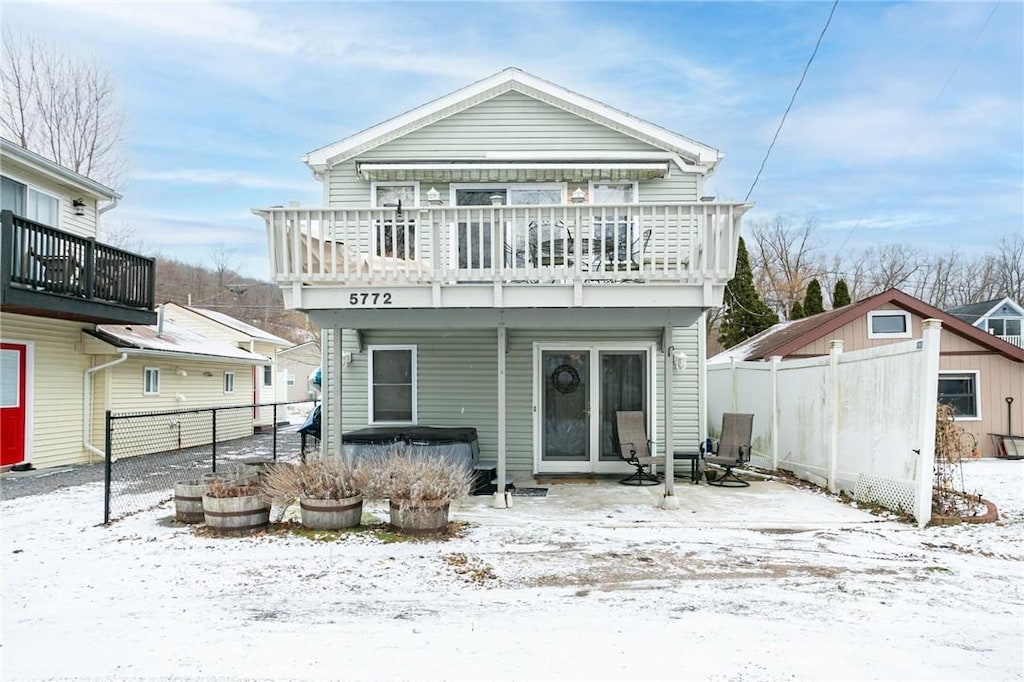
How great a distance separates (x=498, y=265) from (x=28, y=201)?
9406 millimetres

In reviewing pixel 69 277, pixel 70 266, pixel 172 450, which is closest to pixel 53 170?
pixel 70 266

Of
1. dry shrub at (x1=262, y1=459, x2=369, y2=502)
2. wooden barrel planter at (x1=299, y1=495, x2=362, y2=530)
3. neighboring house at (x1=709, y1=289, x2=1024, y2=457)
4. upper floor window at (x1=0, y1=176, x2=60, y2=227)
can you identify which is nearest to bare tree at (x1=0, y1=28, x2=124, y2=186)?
upper floor window at (x1=0, y1=176, x2=60, y2=227)

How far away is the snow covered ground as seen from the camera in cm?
372

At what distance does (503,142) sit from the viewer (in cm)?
1058

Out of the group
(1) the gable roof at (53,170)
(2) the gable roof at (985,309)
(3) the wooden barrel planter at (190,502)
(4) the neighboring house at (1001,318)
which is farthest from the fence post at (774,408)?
(4) the neighboring house at (1001,318)

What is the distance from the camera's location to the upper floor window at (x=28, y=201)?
11.2 metres

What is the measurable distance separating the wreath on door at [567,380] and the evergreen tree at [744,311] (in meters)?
15.9

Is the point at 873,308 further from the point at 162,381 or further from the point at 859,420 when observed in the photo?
the point at 162,381

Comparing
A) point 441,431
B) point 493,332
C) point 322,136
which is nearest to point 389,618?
point 441,431

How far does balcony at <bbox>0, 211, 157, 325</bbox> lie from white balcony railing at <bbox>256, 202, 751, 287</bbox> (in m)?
5.14

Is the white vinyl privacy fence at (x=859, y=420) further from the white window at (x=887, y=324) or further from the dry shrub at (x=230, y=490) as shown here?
the dry shrub at (x=230, y=490)

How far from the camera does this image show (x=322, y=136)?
1822cm

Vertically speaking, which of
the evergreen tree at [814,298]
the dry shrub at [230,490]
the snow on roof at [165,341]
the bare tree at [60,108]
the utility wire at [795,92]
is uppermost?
the bare tree at [60,108]

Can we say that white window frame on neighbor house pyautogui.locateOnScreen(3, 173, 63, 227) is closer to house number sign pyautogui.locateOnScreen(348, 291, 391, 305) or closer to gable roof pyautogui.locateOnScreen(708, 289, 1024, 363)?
house number sign pyautogui.locateOnScreen(348, 291, 391, 305)
